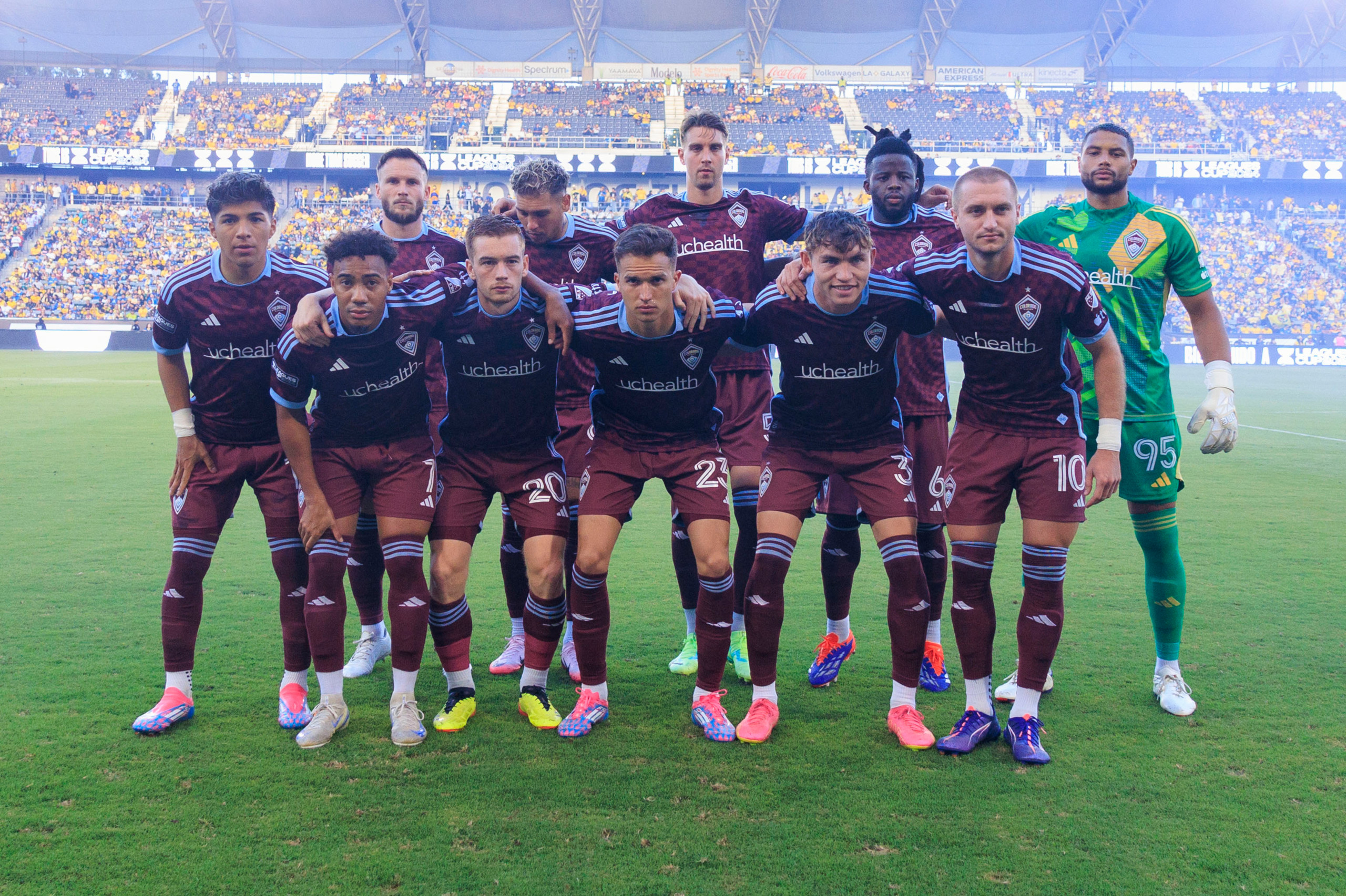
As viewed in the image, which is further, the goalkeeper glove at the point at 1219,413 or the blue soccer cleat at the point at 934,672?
the blue soccer cleat at the point at 934,672

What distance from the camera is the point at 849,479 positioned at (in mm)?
4188

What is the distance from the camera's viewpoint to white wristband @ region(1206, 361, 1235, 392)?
4270 mm

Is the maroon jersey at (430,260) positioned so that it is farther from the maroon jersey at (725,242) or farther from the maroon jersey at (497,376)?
the maroon jersey at (725,242)

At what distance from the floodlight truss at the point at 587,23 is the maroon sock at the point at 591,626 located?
4335 centimetres

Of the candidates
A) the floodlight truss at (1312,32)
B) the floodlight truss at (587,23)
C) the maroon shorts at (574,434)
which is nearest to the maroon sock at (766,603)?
the maroon shorts at (574,434)

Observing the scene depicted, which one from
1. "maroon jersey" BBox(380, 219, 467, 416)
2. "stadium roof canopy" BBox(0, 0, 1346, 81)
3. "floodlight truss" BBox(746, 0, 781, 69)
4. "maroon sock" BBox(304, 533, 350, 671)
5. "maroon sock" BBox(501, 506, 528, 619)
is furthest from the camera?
"stadium roof canopy" BBox(0, 0, 1346, 81)

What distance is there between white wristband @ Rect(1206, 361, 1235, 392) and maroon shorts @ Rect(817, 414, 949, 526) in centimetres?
118

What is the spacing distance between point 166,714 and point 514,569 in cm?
173

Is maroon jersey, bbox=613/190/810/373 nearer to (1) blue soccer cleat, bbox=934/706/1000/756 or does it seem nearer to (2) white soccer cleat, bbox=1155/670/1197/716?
(1) blue soccer cleat, bbox=934/706/1000/756

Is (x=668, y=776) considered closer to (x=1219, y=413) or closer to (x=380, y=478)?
(x=380, y=478)

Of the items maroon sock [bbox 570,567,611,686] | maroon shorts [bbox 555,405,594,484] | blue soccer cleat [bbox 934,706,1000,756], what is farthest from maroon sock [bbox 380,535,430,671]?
blue soccer cleat [bbox 934,706,1000,756]

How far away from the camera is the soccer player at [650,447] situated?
159 inches

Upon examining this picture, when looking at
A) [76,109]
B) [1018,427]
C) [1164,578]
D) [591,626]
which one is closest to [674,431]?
[591,626]

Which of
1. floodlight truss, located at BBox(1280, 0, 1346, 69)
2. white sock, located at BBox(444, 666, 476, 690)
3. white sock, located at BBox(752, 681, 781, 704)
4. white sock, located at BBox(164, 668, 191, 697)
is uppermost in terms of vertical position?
floodlight truss, located at BBox(1280, 0, 1346, 69)
